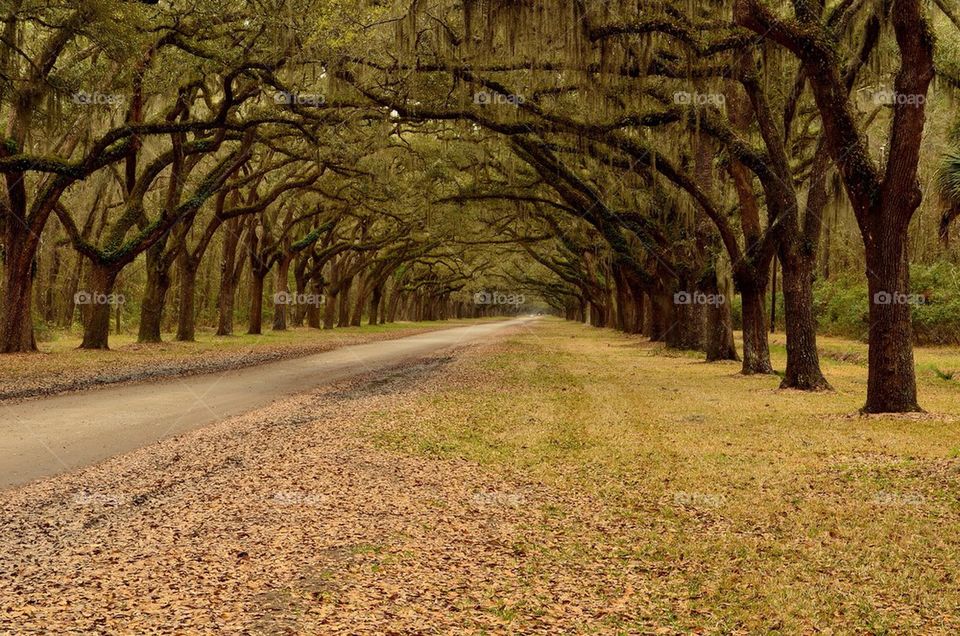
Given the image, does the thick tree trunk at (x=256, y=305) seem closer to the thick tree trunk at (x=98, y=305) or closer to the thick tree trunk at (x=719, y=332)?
the thick tree trunk at (x=98, y=305)

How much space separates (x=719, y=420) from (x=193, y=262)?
2454cm

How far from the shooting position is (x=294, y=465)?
7.18 metres

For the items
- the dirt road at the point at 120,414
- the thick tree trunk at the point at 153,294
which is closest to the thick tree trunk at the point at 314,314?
the thick tree trunk at the point at 153,294

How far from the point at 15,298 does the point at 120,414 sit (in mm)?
12497

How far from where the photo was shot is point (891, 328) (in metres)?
10.4

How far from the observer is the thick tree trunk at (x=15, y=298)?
20.0m

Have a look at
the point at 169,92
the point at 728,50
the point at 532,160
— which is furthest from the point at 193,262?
the point at 728,50

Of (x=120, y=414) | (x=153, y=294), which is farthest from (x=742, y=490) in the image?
(x=153, y=294)

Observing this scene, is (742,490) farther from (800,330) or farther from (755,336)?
(755,336)

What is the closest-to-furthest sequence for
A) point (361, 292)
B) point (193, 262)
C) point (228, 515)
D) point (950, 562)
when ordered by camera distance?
1. point (950, 562)
2. point (228, 515)
3. point (193, 262)
4. point (361, 292)

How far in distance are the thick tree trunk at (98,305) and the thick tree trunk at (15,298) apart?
212cm

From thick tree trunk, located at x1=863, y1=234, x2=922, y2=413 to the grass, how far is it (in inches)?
15.6

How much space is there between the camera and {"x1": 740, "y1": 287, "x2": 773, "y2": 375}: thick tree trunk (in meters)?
17.3

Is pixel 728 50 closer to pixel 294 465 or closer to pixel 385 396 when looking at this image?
pixel 385 396
